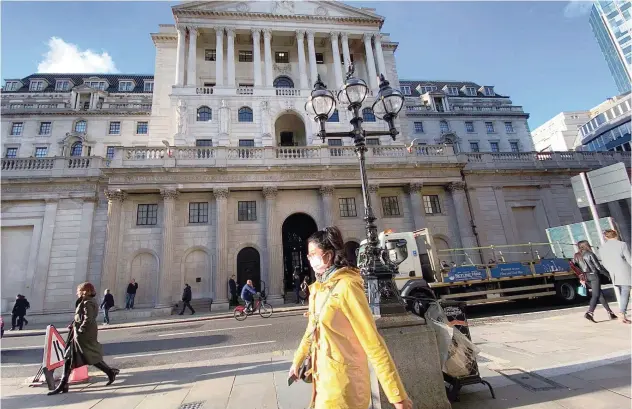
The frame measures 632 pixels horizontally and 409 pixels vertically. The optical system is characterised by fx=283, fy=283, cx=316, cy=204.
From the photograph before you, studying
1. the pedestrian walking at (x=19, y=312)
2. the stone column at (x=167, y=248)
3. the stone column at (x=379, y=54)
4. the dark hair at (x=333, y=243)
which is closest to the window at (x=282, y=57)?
the stone column at (x=379, y=54)

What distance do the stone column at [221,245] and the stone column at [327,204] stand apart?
659cm

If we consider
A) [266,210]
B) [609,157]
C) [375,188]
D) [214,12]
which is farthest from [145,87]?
[609,157]

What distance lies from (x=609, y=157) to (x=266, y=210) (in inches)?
1194

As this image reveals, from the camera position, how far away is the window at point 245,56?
29734 mm

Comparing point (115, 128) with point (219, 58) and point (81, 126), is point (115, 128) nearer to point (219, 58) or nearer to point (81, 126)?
point (81, 126)

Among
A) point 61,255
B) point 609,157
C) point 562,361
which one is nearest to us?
point 562,361

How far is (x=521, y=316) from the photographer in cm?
971

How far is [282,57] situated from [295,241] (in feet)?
69.5

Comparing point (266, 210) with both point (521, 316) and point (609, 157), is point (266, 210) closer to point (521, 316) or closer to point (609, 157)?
point (521, 316)

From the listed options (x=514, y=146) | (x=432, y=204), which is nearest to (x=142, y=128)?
(x=432, y=204)

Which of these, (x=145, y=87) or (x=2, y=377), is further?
(x=145, y=87)

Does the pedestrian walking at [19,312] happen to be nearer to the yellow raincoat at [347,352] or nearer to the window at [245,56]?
the yellow raincoat at [347,352]

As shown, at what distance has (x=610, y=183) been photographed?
373 inches

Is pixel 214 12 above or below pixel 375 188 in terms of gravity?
above
